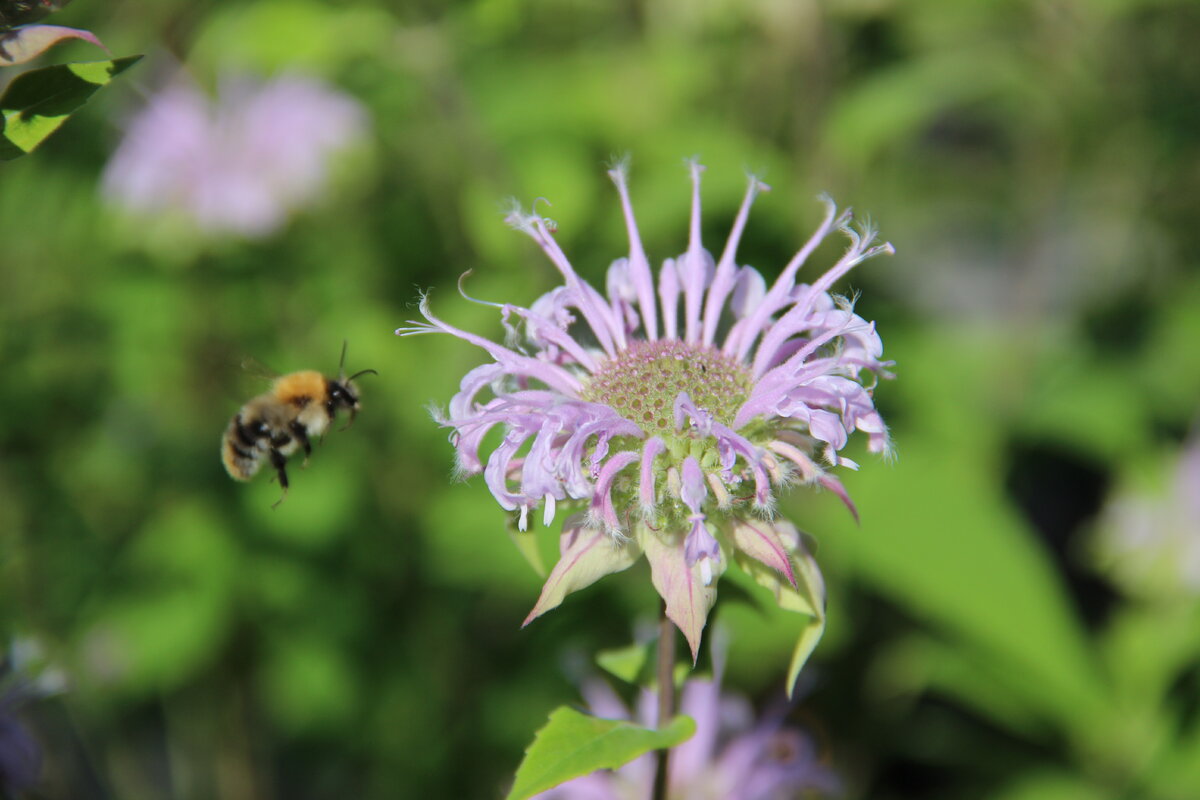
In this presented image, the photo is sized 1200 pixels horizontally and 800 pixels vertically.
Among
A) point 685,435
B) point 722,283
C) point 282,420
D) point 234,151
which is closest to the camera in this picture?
point 685,435

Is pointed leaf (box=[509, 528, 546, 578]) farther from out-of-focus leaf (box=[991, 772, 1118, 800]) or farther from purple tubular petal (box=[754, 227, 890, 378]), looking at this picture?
out-of-focus leaf (box=[991, 772, 1118, 800])

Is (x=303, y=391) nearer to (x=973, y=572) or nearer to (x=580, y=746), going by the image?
(x=580, y=746)

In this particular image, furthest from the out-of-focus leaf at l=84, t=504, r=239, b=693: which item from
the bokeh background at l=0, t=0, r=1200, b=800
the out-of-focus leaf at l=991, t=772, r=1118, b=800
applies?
the out-of-focus leaf at l=991, t=772, r=1118, b=800

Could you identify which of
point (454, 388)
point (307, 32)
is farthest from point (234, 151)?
point (454, 388)

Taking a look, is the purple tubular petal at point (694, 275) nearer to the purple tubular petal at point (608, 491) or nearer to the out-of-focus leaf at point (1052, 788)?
the purple tubular petal at point (608, 491)

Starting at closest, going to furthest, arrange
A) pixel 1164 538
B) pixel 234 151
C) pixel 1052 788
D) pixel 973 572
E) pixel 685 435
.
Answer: pixel 685 435
pixel 973 572
pixel 1052 788
pixel 1164 538
pixel 234 151

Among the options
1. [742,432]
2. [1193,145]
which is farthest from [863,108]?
[742,432]
